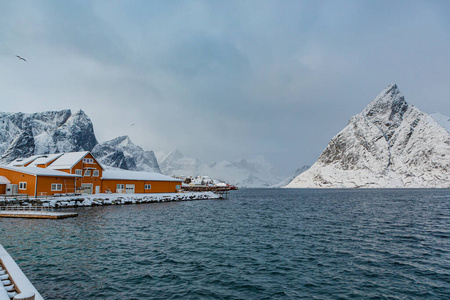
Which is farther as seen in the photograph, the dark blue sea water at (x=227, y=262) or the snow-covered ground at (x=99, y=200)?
the snow-covered ground at (x=99, y=200)

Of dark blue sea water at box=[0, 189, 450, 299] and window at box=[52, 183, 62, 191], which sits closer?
dark blue sea water at box=[0, 189, 450, 299]

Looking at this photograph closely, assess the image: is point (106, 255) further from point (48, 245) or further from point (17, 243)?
point (17, 243)

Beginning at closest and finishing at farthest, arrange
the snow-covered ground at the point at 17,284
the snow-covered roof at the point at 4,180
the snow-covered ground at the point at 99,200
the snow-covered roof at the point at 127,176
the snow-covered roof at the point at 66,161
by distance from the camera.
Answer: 1. the snow-covered ground at the point at 17,284
2. the snow-covered ground at the point at 99,200
3. the snow-covered roof at the point at 4,180
4. the snow-covered roof at the point at 66,161
5. the snow-covered roof at the point at 127,176

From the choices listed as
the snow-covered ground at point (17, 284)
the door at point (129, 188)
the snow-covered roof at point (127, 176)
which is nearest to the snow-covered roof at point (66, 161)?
the snow-covered roof at point (127, 176)

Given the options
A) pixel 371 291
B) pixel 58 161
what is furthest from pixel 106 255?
pixel 58 161

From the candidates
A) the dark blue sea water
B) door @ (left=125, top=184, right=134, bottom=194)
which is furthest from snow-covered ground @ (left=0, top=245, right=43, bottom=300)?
door @ (left=125, top=184, right=134, bottom=194)

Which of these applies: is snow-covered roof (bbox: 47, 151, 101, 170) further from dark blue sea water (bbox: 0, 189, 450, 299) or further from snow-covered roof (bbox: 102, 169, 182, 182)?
dark blue sea water (bbox: 0, 189, 450, 299)

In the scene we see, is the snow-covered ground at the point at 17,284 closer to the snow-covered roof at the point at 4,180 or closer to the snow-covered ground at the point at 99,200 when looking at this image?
the snow-covered ground at the point at 99,200

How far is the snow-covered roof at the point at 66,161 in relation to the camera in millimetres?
65062

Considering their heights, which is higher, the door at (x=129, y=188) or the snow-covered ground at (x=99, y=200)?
the door at (x=129, y=188)

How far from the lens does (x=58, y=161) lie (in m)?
68.9

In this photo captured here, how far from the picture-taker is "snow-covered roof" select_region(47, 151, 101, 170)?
6506 cm

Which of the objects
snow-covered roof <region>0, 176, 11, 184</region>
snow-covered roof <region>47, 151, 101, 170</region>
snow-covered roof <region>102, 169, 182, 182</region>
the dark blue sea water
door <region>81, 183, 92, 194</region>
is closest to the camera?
the dark blue sea water

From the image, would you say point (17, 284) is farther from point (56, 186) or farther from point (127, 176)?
point (127, 176)
